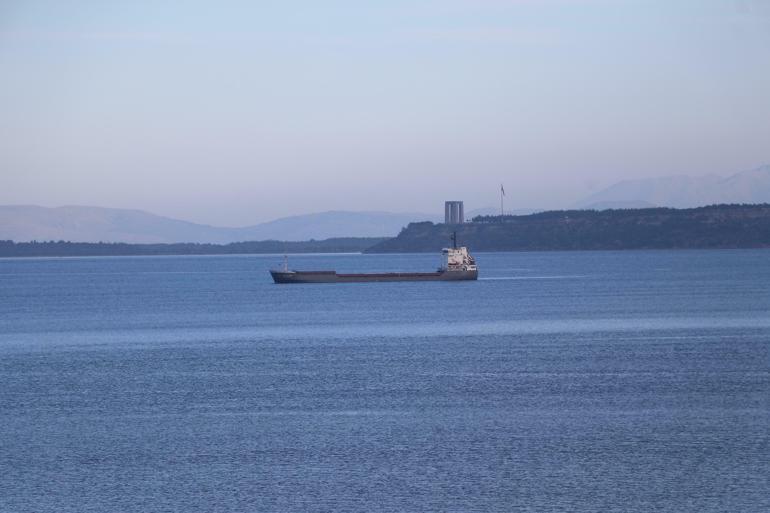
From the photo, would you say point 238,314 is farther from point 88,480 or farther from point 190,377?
point 88,480

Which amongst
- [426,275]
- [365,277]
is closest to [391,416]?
[426,275]

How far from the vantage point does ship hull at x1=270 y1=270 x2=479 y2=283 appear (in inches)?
4599

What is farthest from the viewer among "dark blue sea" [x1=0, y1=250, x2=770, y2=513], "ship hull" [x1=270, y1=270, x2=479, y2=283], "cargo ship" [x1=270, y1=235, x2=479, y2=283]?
"ship hull" [x1=270, y1=270, x2=479, y2=283]

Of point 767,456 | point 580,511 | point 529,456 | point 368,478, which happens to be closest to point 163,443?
point 368,478

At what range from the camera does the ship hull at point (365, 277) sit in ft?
383

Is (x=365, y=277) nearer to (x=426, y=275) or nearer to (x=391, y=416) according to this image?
(x=426, y=275)

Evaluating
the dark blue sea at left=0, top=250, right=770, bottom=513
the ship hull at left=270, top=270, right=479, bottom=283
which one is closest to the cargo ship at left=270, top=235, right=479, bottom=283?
the ship hull at left=270, top=270, right=479, bottom=283

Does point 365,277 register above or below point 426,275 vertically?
below

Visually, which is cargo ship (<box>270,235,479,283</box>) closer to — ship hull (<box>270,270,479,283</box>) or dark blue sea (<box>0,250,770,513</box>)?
ship hull (<box>270,270,479,283</box>)

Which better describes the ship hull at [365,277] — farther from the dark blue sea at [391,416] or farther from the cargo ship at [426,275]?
the dark blue sea at [391,416]

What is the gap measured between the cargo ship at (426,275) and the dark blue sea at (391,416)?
51024 mm

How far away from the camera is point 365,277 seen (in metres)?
120

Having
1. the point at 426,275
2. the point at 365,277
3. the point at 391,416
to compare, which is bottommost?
the point at 391,416

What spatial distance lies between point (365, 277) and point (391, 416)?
296ft
